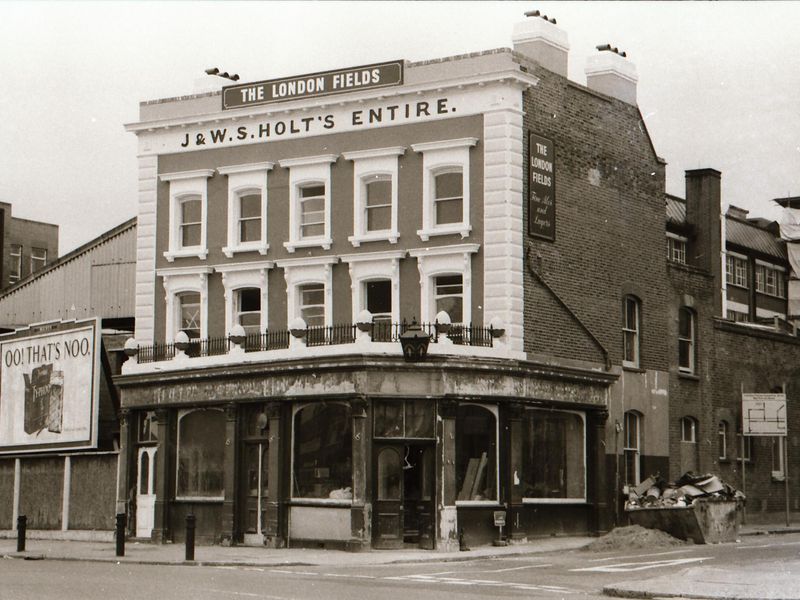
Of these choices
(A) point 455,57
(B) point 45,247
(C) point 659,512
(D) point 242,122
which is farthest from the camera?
(B) point 45,247

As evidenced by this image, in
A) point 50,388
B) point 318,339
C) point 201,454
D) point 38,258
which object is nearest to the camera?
point 318,339

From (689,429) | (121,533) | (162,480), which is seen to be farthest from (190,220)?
(689,429)

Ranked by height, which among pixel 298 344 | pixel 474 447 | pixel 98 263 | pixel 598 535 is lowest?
pixel 598 535

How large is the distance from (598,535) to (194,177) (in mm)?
14109

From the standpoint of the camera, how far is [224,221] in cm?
3622

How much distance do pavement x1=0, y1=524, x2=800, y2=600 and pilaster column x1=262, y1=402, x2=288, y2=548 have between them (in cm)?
42

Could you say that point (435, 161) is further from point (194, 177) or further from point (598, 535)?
point (598, 535)

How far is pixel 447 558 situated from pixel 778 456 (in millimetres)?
19688

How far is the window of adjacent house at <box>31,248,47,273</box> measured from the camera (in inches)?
2399

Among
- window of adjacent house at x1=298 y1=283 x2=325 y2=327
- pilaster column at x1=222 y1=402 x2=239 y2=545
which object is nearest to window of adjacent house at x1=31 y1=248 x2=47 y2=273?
window of adjacent house at x1=298 y1=283 x2=325 y2=327

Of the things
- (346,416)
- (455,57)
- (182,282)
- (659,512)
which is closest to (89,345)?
(182,282)

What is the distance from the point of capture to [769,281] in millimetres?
61000

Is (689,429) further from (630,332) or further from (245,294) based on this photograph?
(245,294)

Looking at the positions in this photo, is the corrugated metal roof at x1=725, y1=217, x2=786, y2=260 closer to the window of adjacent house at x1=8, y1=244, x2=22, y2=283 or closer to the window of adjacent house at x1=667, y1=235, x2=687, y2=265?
the window of adjacent house at x1=667, y1=235, x2=687, y2=265
